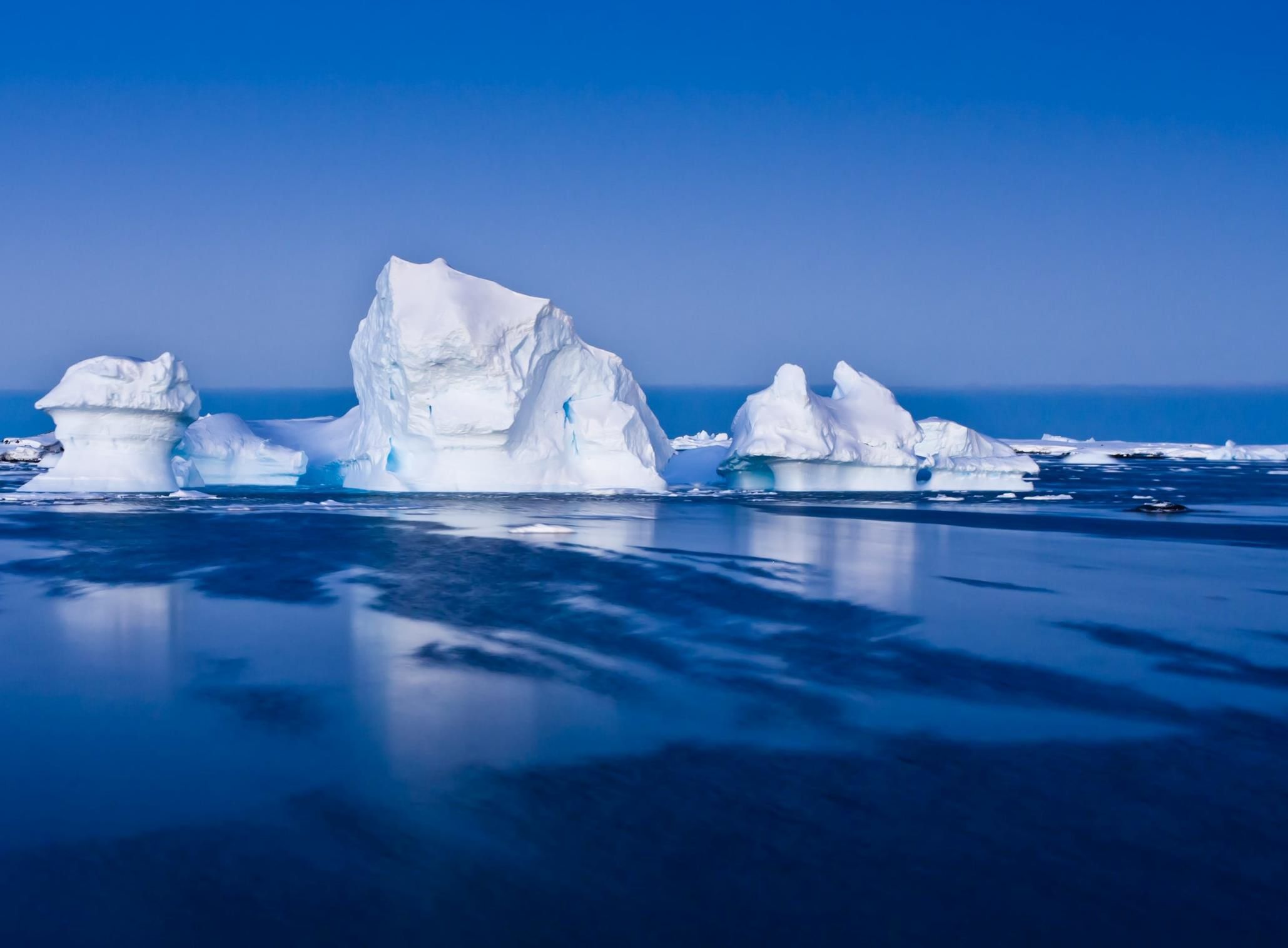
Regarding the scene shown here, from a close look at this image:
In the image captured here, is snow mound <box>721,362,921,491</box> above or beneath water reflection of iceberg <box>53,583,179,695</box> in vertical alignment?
above

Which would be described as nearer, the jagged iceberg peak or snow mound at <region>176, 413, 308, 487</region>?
the jagged iceberg peak

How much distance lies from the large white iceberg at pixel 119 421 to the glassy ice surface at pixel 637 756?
28.2ft

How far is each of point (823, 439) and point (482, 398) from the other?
7.51m

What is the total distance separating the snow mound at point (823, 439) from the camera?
77.2 ft

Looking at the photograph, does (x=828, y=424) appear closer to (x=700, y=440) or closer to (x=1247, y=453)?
(x=700, y=440)

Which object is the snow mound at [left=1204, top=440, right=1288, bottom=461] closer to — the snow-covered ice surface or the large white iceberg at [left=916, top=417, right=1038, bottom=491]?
the snow-covered ice surface

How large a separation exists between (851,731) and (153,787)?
3351 millimetres

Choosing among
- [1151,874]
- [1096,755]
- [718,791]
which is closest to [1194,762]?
[1096,755]

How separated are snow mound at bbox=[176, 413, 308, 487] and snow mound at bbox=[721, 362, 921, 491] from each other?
33.5 ft

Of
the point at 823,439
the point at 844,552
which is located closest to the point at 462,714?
the point at 844,552

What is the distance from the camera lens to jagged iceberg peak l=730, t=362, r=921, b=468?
23.5 metres

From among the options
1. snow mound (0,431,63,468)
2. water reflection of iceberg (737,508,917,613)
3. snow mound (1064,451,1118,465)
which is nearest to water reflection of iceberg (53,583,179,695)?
water reflection of iceberg (737,508,917,613)

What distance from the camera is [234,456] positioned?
25.4 metres

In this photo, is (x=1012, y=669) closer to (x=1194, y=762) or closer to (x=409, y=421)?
(x=1194, y=762)
